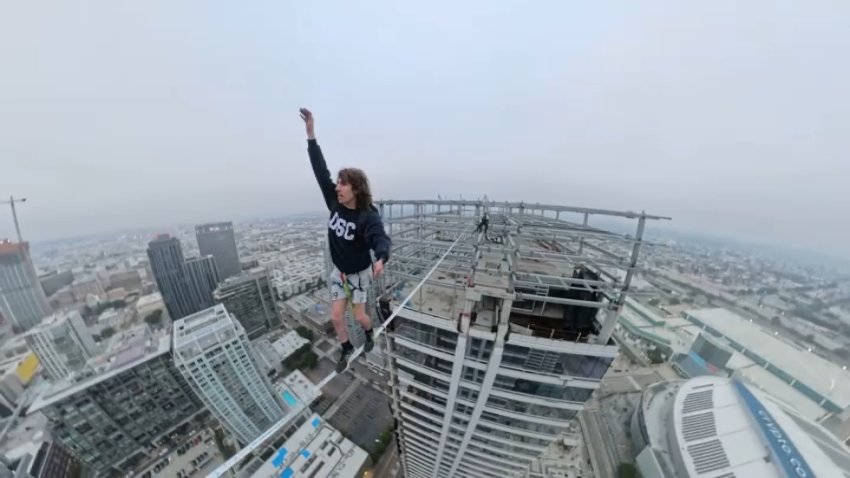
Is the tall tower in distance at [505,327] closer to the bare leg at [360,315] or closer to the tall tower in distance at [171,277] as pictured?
the bare leg at [360,315]

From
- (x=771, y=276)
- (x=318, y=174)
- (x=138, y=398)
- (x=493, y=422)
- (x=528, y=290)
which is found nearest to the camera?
(x=318, y=174)

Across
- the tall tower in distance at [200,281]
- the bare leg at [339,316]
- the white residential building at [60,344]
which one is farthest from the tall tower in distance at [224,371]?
the tall tower in distance at [200,281]

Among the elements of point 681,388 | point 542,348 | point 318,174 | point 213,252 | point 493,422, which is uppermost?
A: point 318,174

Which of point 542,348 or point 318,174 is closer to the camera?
point 318,174

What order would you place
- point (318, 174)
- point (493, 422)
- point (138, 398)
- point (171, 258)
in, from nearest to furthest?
point (318, 174) < point (493, 422) < point (138, 398) < point (171, 258)

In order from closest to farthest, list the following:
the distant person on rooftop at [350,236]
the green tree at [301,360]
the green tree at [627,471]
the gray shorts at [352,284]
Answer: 1. the distant person on rooftop at [350,236]
2. the gray shorts at [352,284]
3. the green tree at [627,471]
4. the green tree at [301,360]

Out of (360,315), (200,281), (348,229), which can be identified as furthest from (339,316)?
(200,281)

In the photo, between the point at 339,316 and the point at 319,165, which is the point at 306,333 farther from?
the point at 319,165

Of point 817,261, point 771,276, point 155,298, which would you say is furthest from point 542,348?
point 817,261

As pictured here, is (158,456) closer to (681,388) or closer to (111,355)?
(111,355)
